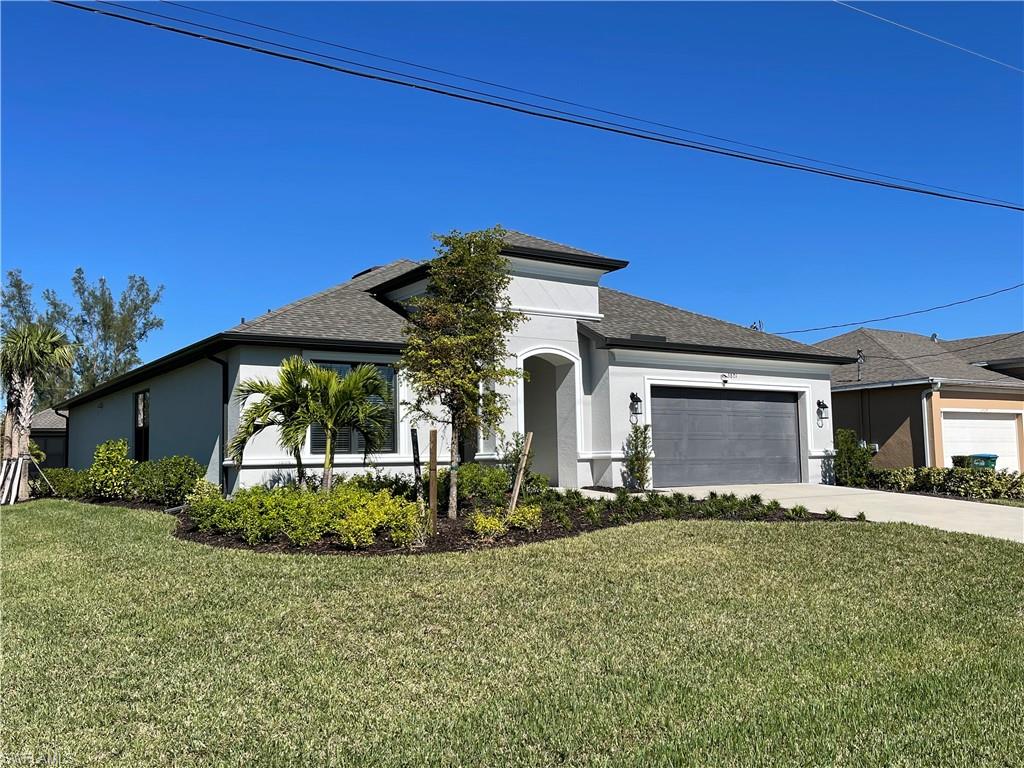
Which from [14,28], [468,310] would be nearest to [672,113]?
[468,310]

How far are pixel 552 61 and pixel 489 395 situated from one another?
206 inches

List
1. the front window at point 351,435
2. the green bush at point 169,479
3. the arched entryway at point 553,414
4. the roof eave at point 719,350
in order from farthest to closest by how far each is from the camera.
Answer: the arched entryway at point 553,414 < the roof eave at point 719,350 < the green bush at point 169,479 < the front window at point 351,435

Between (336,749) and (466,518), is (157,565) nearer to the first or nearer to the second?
(466,518)

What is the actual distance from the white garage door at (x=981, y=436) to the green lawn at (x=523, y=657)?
41.6 feet

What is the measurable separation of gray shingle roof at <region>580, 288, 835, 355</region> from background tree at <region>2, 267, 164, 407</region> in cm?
3513

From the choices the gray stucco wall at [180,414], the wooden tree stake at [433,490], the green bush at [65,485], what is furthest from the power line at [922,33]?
the green bush at [65,485]

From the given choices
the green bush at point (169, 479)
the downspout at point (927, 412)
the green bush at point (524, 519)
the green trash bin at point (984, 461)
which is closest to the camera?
the green bush at point (524, 519)

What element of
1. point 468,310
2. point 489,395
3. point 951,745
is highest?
point 468,310

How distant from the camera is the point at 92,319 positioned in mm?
43594

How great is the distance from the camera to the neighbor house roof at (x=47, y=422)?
35.5 metres

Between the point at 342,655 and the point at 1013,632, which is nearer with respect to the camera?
the point at 342,655

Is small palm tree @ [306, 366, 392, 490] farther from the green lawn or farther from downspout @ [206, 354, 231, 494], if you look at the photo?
downspout @ [206, 354, 231, 494]

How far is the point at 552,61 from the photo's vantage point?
35.9 ft

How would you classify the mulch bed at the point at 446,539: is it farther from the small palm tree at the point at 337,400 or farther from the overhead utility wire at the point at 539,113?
the overhead utility wire at the point at 539,113
